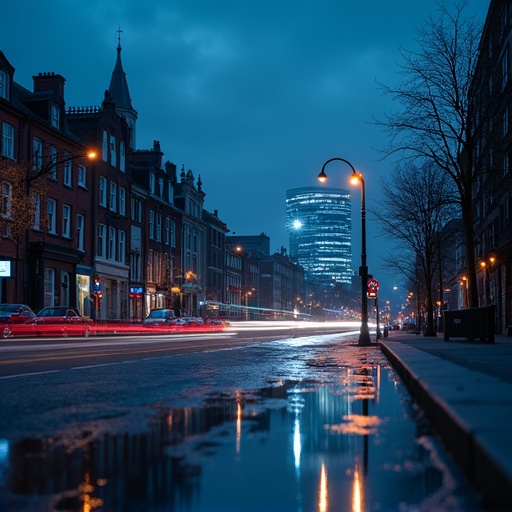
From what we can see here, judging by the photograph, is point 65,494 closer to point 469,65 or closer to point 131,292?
point 469,65

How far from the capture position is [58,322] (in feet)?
128

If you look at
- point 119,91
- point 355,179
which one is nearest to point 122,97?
point 119,91

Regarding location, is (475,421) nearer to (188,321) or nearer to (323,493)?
(323,493)

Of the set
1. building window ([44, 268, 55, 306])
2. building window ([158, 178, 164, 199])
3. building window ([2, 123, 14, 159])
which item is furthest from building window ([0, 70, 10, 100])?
building window ([158, 178, 164, 199])

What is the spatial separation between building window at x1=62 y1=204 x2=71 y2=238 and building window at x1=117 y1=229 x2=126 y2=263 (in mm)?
9472

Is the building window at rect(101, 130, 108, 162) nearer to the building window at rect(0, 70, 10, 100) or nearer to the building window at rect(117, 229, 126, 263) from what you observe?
the building window at rect(117, 229, 126, 263)

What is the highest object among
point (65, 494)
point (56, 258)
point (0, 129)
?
point (0, 129)

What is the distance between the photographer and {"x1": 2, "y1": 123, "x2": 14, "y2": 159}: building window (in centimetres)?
4088

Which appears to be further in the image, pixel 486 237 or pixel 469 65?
pixel 486 237

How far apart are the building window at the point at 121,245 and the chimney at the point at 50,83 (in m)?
12.7

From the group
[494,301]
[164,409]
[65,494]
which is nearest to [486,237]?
[494,301]

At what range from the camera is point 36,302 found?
44500mm

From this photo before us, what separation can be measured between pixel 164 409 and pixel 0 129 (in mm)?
35427

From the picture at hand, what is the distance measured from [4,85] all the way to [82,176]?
11.2 m
